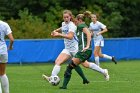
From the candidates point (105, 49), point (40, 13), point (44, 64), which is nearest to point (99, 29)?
point (44, 64)

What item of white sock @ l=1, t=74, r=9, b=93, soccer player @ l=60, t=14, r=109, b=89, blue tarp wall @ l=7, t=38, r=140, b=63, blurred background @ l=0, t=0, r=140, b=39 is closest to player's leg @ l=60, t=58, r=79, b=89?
soccer player @ l=60, t=14, r=109, b=89

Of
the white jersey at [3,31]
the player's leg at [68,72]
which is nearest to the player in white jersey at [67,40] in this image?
the player's leg at [68,72]

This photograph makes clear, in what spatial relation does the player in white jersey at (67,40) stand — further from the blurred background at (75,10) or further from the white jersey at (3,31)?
the blurred background at (75,10)

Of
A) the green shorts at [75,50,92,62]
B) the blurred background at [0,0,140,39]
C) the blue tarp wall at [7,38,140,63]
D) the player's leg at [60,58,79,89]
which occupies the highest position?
the green shorts at [75,50,92,62]

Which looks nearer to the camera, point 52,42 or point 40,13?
point 52,42

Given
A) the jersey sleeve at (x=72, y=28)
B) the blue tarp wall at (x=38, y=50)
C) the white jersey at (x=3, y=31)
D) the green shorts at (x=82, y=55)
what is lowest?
the blue tarp wall at (x=38, y=50)

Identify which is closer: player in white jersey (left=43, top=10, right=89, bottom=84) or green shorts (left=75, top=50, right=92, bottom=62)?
player in white jersey (left=43, top=10, right=89, bottom=84)

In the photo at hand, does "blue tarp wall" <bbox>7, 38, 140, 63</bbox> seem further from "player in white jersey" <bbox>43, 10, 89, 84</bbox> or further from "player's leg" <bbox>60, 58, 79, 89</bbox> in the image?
"player's leg" <bbox>60, 58, 79, 89</bbox>

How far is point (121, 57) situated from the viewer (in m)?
32.4

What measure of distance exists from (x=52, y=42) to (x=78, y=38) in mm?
15148

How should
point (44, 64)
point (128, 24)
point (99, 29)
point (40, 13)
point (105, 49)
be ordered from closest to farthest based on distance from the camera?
point (99, 29) → point (44, 64) → point (105, 49) → point (40, 13) → point (128, 24)

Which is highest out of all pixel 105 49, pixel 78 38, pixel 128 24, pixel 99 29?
pixel 78 38

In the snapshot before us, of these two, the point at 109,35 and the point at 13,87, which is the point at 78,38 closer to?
the point at 13,87

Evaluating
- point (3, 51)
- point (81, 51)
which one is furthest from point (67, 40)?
point (3, 51)
